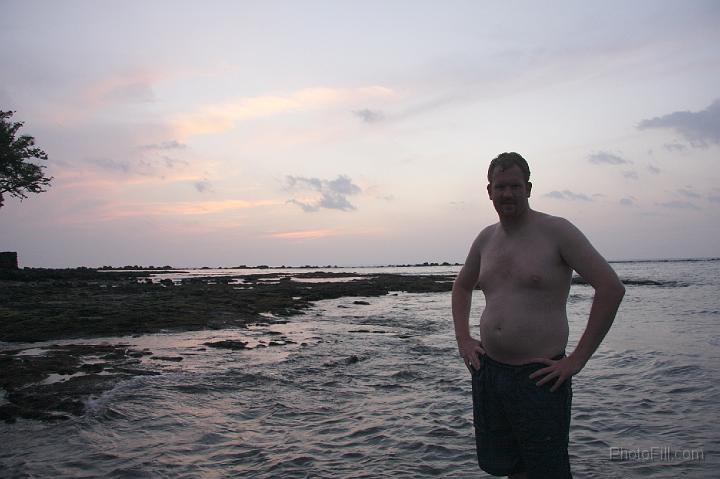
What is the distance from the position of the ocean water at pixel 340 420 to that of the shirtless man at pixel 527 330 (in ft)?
7.23

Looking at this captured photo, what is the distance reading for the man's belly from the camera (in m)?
3.46

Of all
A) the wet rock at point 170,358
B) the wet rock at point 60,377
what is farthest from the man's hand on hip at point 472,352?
the wet rock at point 170,358

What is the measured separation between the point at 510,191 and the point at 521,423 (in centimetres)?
156

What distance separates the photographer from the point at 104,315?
16797 millimetres

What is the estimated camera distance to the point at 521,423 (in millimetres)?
3375

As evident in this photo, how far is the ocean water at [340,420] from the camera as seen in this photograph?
5523 mm

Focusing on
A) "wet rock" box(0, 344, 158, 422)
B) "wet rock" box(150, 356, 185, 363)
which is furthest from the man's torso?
"wet rock" box(150, 356, 185, 363)

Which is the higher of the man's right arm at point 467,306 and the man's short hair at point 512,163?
the man's short hair at point 512,163

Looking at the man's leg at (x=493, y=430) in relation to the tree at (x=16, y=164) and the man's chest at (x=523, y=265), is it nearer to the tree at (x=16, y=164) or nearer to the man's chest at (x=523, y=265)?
the man's chest at (x=523, y=265)

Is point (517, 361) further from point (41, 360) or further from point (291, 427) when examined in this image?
point (41, 360)

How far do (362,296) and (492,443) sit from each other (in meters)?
31.4

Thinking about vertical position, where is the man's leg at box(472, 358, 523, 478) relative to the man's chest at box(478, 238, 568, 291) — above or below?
below

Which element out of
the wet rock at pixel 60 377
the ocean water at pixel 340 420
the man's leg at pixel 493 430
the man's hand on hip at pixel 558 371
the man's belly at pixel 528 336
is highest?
the man's belly at pixel 528 336

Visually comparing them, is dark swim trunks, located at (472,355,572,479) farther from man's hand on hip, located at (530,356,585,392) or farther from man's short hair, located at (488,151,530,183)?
man's short hair, located at (488,151,530,183)
